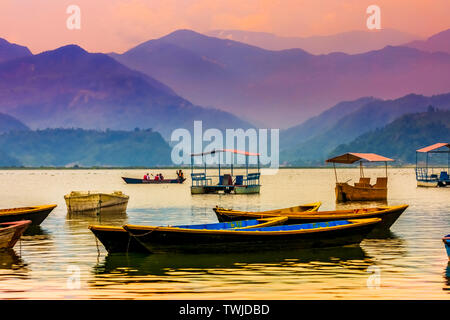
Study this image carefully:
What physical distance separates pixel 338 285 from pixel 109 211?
92.3ft

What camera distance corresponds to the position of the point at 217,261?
22938 millimetres

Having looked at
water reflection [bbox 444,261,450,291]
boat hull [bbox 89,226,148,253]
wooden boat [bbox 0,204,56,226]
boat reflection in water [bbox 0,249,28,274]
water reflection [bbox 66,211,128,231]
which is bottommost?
water reflection [bbox 444,261,450,291]

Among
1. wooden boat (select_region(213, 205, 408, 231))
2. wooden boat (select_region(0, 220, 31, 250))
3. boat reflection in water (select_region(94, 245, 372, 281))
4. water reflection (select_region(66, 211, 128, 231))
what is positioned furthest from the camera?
water reflection (select_region(66, 211, 128, 231))

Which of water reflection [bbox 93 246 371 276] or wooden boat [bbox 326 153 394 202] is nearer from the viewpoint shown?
water reflection [bbox 93 246 371 276]

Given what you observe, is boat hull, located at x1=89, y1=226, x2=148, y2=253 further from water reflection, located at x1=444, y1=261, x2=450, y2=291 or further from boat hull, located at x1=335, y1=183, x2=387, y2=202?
boat hull, located at x1=335, y1=183, x2=387, y2=202

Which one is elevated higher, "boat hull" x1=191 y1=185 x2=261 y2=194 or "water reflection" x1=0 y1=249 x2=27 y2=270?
"boat hull" x1=191 y1=185 x2=261 y2=194

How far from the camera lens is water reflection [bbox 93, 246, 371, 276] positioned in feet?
71.7

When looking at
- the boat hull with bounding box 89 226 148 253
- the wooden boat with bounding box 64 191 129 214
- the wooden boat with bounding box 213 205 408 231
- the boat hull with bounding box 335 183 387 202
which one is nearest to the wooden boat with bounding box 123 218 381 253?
the boat hull with bounding box 89 226 148 253

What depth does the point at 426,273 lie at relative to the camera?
21.2 meters

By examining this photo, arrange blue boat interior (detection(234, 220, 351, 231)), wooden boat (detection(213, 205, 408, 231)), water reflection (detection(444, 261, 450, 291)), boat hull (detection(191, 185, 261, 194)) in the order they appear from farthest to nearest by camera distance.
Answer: boat hull (detection(191, 185, 261, 194))
wooden boat (detection(213, 205, 408, 231))
blue boat interior (detection(234, 220, 351, 231))
water reflection (detection(444, 261, 450, 291))

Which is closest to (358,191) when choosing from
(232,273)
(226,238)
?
(226,238)
